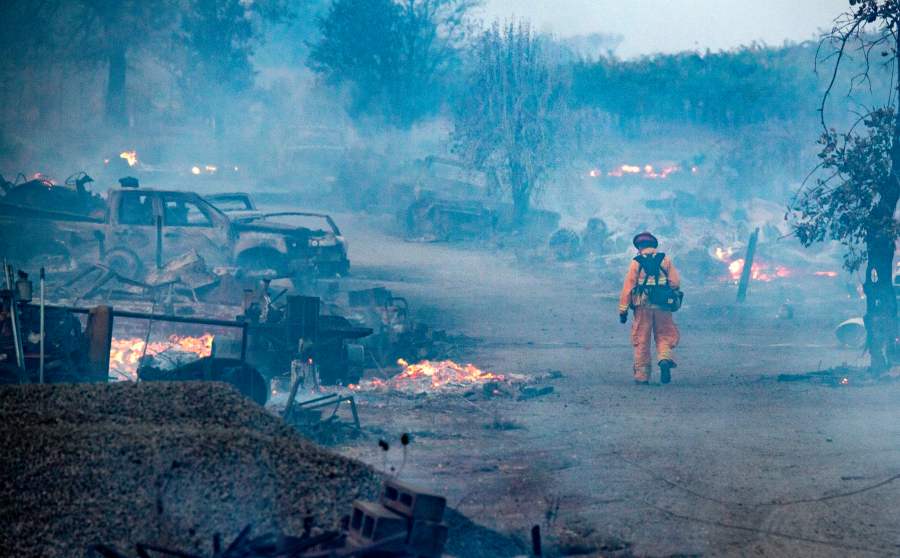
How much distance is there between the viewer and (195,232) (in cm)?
1569

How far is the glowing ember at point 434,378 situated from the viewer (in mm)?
10102

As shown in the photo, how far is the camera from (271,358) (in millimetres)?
9430

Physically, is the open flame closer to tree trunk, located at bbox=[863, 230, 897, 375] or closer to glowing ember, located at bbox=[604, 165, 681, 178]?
glowing ember, located at bbox=[604, 165, 681, 178]

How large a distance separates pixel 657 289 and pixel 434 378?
9.17 ft

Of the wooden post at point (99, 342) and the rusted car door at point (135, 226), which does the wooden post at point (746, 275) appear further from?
the wooden post at point (99, 342)

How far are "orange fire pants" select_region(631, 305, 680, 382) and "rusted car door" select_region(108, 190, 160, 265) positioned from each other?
886 cm

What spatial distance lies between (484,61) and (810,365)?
17.7m

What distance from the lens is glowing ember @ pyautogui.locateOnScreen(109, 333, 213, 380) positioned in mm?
10469

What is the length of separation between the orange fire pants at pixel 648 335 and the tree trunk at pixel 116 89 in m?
34.6

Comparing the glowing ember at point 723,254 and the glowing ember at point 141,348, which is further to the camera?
the glowing ember at point 723,254

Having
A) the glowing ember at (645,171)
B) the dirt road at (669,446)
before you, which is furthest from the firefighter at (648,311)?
the glowing ember at (645,171)

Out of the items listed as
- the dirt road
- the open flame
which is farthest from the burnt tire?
the open flame

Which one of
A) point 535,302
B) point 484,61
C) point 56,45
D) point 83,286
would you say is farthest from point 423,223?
point 56,45

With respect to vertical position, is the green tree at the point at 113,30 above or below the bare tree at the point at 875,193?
above
